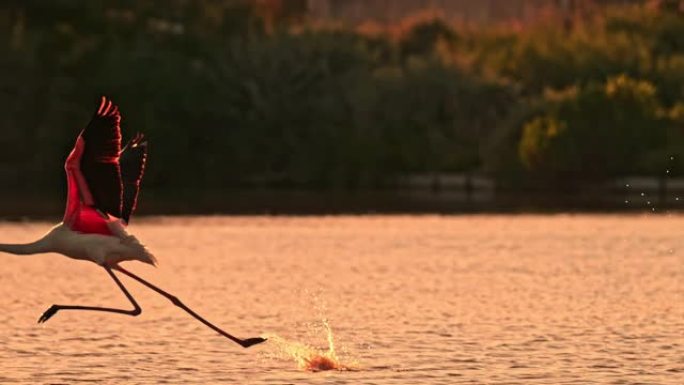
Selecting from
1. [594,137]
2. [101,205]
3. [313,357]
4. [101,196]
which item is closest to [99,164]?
[101,196]

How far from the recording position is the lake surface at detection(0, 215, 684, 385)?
81.7 ft

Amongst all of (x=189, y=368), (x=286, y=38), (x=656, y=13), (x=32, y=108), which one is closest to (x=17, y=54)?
(x=32, y=108)

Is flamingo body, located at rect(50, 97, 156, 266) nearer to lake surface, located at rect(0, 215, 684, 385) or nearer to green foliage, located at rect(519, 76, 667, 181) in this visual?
lake surface, located at rect(0, 215, 684, 385)

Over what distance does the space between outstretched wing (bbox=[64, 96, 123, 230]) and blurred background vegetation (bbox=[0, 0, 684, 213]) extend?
195 ft

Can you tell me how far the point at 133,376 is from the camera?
24.1 metres

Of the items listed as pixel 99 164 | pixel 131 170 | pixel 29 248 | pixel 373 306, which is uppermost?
pixel 99 164

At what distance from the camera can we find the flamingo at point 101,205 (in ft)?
68.3

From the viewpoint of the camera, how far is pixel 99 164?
21031 millimetres

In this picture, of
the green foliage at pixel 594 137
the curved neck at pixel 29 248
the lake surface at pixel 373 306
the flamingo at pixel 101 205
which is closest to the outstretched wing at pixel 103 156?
the flamingo at pixel 101 205

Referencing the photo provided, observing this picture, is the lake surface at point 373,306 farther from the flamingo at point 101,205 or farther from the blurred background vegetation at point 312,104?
the blurred background vegetation at point 312,104

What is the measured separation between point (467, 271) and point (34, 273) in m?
8.49

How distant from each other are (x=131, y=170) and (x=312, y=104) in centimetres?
7029

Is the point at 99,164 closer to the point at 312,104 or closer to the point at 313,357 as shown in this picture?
the point at 313,357

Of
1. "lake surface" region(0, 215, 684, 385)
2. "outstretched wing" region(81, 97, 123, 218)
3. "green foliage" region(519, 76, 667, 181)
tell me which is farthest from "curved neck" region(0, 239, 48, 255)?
"green foliage" region(519, 76, 667, 181)
